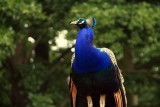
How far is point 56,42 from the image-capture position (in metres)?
17.1

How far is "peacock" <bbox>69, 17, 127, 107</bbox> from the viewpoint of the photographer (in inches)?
259

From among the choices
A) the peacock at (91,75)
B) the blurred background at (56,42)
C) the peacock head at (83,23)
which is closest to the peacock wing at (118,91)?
the peacock at (91,75)

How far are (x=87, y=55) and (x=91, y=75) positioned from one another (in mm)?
331

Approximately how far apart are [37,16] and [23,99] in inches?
139

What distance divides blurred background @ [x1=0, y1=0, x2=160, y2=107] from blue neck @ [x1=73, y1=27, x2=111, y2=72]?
398cm

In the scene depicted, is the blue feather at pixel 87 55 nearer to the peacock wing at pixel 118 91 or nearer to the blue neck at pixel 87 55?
the blue neck at pixel 87 55

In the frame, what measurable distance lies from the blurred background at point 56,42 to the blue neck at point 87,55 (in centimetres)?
398

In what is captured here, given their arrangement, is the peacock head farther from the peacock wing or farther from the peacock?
the peacock wing

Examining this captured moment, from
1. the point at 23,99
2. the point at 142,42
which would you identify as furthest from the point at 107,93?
the point at 23,99

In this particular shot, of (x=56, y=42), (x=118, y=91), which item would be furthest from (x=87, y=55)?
(x=56, y=42)

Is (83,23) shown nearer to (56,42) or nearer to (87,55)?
(87,55)

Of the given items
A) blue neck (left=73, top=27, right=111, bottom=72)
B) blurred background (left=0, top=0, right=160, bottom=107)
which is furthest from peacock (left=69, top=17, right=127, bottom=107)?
blurred background (left=0, top=0, right=160, bottom=107)

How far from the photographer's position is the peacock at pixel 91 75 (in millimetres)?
6590

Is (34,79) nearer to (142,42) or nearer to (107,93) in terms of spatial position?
(142,42)
